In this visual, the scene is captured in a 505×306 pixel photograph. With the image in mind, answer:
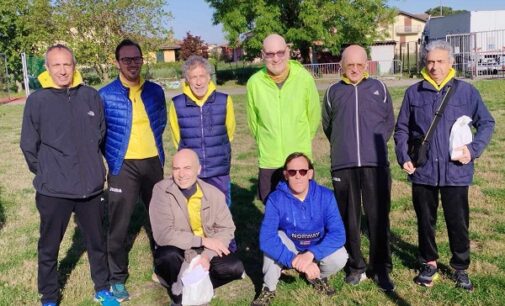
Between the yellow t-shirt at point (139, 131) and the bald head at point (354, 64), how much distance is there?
1684 millimetres

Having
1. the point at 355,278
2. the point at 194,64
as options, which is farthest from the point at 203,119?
the point at 355,278

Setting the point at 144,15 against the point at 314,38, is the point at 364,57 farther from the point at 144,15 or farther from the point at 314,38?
the point at 144,15

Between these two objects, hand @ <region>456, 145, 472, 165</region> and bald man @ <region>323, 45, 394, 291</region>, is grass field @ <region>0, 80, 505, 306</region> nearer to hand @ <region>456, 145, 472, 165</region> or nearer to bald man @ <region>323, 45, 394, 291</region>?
bald man @ <region>323, 45, 394, 291</region>

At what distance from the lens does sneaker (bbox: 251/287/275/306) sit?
3986 millimetres

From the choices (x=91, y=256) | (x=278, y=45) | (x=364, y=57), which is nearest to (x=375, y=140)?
(x=364, y=57)

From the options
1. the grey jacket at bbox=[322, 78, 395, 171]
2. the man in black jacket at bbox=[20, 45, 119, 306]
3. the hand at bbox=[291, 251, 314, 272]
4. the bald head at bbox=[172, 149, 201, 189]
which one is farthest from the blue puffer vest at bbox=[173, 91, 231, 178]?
the hand at bbox=[291, 251, 314, 272]

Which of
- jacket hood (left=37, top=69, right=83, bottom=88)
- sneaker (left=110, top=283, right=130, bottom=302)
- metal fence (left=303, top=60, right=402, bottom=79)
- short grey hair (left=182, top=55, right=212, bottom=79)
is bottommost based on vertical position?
sneaker (left=110, top=283, right=130, bottom=302)

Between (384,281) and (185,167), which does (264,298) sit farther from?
(185,167)

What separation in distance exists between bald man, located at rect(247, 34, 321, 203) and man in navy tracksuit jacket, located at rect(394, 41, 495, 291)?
771 millimetres

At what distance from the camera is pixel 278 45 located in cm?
405

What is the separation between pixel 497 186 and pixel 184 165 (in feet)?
16.1

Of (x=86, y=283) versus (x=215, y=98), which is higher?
(x=215, y=98)

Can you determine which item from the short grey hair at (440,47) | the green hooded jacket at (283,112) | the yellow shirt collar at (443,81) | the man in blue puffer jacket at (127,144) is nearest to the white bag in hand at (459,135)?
the yellow shirt collar at (443,81)

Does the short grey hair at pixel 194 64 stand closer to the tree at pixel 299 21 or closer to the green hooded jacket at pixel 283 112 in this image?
the green hooded jacket at pixel 283 112
